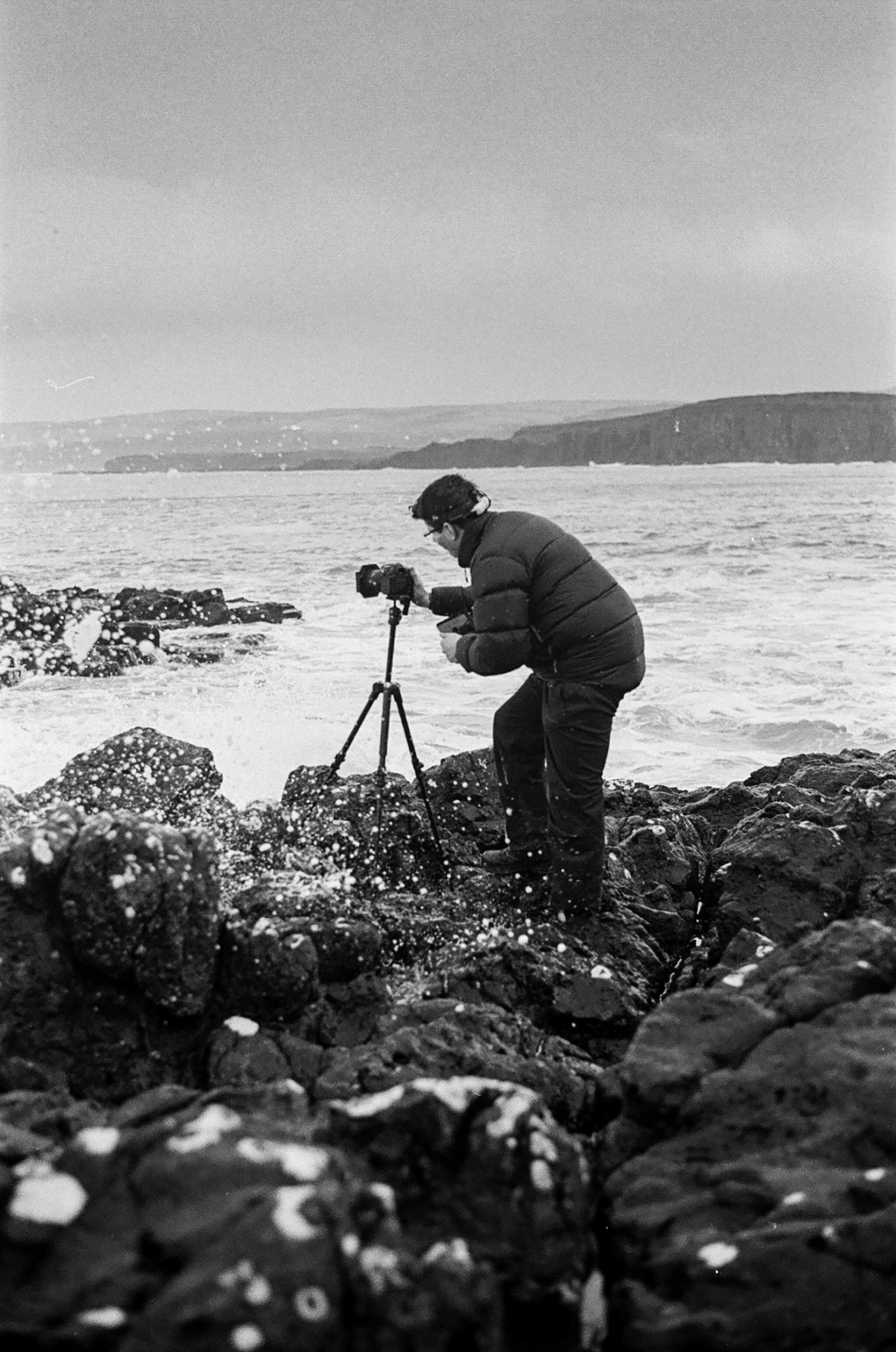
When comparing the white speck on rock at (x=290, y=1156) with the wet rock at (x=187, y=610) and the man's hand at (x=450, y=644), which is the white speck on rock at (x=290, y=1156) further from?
the wet rock at (x=187, y=610)

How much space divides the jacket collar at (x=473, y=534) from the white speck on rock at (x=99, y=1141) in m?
3.31

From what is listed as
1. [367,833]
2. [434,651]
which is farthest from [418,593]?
[434,651]

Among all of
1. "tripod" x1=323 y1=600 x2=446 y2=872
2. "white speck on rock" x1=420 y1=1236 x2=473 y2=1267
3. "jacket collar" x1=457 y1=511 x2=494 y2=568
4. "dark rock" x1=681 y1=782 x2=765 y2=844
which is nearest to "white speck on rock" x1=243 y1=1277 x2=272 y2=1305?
"white speck on rock" x1=420 y1=1236 x2=473 y2=1267

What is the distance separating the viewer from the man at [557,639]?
4832mm

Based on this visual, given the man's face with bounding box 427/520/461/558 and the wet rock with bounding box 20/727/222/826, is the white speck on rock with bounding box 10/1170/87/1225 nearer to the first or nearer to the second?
the man's face with bounding box 427/520/461/558

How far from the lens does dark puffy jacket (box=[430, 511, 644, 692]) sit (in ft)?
15.8

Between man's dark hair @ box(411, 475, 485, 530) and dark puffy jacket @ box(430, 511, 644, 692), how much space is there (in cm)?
8

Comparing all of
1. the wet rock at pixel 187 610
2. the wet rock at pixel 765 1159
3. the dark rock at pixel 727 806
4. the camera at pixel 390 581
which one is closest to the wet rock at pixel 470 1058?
the wet rock at pixel 765 1159

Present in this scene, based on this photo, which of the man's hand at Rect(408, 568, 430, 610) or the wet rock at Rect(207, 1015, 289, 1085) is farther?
the man's hand at Rect(408, 568, 430, 610)

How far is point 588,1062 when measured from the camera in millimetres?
3705

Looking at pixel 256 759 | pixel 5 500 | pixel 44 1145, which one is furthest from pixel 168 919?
pixel 5 500

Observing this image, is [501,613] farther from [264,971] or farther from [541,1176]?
[541,1176]

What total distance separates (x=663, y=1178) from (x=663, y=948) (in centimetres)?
284

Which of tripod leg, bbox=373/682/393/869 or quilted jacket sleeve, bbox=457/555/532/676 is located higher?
quilted jacket sleeve, bbox=457/555/532/676
